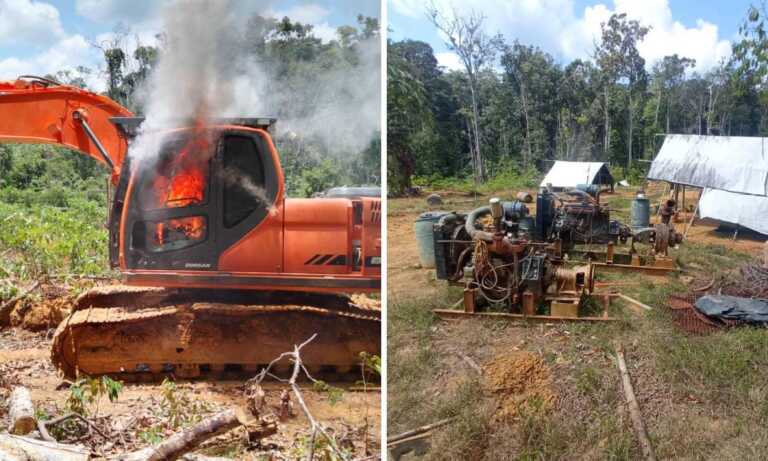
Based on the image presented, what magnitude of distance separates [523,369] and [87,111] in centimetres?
263

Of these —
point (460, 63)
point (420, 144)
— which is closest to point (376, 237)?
point (420, 144)

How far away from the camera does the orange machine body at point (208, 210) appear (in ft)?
10.3

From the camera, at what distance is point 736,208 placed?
3.29 metres

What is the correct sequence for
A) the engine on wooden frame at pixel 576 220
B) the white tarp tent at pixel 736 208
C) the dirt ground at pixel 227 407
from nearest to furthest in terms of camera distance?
1. the dirt ground at pixel 227 407
2. the white tarp tent at pixel 736 208
3. the engine on wooden frame at pixel 576 220

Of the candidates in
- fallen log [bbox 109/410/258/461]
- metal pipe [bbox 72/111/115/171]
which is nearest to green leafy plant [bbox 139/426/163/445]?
fallen log [bbox 109/410/258/461]

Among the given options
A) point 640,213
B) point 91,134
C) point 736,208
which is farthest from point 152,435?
point 736,208

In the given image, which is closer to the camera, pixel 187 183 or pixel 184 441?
pixel 184 441

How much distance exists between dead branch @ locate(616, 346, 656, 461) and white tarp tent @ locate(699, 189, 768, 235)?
36.4 inches

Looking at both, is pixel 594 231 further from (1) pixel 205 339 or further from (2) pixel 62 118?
(2) pixel 62 118

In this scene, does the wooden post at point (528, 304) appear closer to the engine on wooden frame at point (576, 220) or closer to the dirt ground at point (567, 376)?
the dirt ground at point (567, 376)

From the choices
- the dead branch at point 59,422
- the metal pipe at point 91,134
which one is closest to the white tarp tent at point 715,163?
the metal pipe at point 91,134

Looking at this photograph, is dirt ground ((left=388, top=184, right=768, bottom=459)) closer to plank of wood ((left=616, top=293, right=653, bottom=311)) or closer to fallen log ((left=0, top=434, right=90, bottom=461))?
plank of wood ((left=616, top=293, right=653, bottom=311))

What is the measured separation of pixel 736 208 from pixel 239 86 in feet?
8.46

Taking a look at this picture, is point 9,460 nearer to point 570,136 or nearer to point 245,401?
point 245,401
